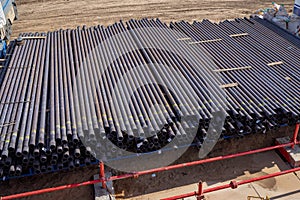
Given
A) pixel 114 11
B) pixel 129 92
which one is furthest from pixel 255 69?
pixel 114 11

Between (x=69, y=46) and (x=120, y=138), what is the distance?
6.61 m

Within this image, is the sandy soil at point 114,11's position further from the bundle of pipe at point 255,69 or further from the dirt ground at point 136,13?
the bundle of pipe at point 255,69

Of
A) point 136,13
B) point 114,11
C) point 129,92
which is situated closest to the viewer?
point 129,92

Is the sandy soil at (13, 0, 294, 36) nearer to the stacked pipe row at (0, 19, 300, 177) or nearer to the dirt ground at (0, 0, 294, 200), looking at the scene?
the dirt ground at (0, 0, 294, 200)

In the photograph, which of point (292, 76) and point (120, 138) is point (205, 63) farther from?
point (120, 138)

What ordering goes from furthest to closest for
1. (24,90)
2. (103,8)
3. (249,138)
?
(103,8) → (249,138) → (24,90)

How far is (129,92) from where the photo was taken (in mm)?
9969

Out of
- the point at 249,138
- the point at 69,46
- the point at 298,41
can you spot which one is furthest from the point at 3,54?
the point at 298,41

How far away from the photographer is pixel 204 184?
9.78 meters

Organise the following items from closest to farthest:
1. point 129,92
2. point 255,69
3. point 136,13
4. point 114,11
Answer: point 129,92
point 255,69
point 136,13
point 114,11

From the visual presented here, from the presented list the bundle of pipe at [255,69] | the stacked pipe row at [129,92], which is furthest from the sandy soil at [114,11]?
the stacked pipe row at [129,92]

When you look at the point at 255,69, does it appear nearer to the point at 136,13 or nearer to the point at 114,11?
the point at 136,13

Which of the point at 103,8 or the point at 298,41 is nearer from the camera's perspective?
the point at 298,41

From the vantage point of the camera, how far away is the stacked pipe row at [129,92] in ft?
26.7
